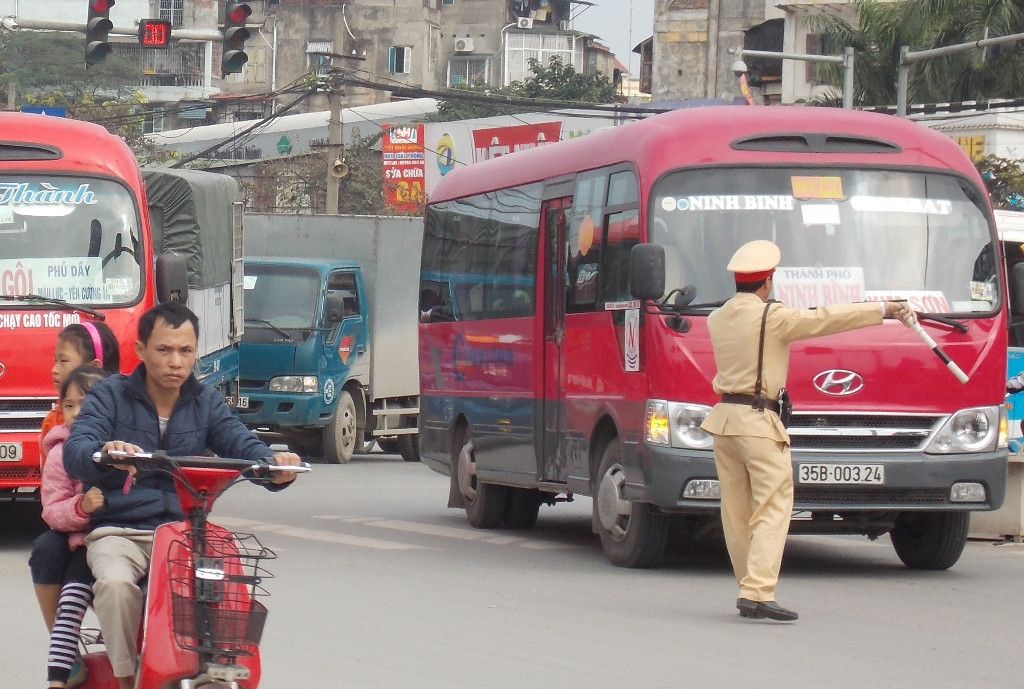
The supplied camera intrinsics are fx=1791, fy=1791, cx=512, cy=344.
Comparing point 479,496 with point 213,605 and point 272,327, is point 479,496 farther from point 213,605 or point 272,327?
point 213,605

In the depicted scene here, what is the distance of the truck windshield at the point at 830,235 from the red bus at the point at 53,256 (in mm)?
3727

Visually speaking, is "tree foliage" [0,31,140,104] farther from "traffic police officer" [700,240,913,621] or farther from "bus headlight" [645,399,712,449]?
"traffic police officer" [700,240,913,621]

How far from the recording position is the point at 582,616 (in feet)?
28.8

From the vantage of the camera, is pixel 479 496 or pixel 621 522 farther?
pixel 479 496

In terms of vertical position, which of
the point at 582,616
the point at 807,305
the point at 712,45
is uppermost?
the point at 712,45

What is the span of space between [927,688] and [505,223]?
7043 millimetres

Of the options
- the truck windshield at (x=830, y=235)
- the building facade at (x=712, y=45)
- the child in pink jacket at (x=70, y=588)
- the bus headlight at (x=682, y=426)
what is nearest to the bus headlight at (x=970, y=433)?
the truck windshield at (x=830, y=235)

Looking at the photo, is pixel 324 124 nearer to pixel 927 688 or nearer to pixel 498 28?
pixel 498 28

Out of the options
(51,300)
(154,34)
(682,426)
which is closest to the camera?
(682,426)

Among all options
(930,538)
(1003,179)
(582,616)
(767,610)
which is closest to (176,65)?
(1003,179)

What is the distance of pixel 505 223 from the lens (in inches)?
528

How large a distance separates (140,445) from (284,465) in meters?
0.49

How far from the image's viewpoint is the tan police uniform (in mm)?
8516

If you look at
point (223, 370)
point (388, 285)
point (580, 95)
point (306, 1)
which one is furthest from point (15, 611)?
point (306, 1)
